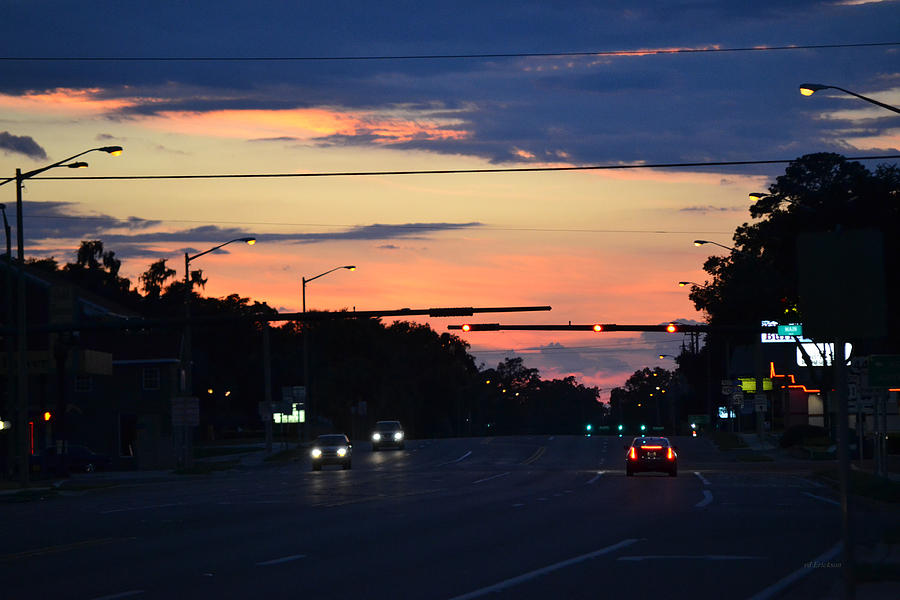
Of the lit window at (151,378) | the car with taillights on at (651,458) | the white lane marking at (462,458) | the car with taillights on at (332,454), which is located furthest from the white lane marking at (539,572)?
the lit window at (151,378)

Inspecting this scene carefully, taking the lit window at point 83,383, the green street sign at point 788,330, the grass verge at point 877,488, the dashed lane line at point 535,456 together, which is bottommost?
the dashed lane line at point 535,456

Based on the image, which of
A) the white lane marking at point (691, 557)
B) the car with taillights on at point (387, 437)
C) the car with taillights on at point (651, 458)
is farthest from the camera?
the car with taillights on at point (387, 437)

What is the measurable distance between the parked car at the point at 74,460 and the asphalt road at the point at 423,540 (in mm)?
16018

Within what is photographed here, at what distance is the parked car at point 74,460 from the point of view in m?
54.8

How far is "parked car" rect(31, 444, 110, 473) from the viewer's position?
5478 cm

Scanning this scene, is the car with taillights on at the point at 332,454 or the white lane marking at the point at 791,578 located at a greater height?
the white lane marking at the point at 791,578

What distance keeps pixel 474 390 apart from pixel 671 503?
16803cm

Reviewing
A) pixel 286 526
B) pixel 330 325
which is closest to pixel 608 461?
pixel 286 526

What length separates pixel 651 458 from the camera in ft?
150

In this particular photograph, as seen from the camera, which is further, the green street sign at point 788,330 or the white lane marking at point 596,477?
the green street sign at point 788,330

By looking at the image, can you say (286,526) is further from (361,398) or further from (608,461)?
(361,398)

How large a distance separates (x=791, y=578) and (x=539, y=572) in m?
→ 2.98

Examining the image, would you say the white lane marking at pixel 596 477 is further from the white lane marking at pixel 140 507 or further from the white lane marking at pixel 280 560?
the white lane marking at pixel 280 560

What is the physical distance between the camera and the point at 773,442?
8200 cm
